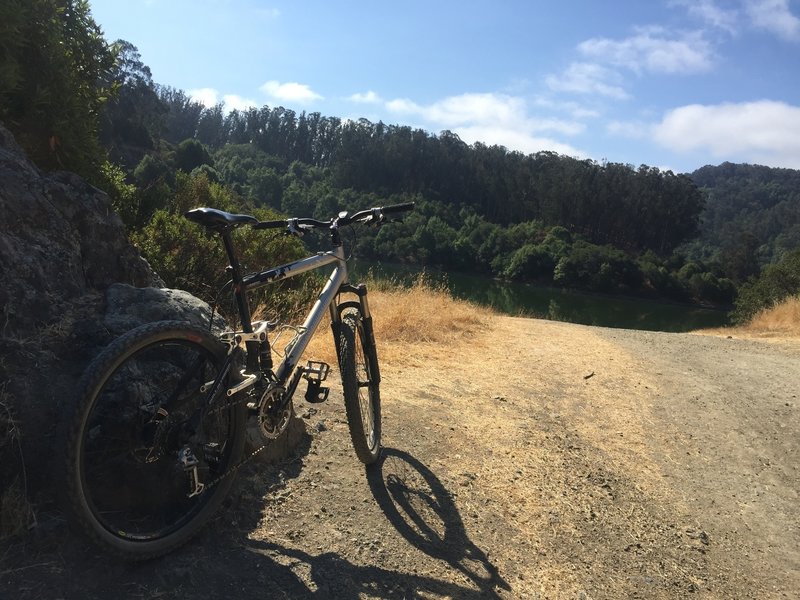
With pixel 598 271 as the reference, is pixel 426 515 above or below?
below

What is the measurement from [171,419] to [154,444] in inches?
4.3

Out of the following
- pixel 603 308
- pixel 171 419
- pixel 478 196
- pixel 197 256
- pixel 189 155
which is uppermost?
pixel 478 196

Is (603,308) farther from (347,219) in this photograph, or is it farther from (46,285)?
(46,285)

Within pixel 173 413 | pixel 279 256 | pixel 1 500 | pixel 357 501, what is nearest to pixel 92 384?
pixel 173 413

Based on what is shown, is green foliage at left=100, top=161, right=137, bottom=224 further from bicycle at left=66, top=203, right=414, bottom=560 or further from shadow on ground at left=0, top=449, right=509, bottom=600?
shadow on ground at left=0, top=449, right=509, bottom=600

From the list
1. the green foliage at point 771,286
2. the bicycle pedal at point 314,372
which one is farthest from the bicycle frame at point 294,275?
the green foliage at point 771,286

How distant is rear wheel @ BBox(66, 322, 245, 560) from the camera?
6.68 feet

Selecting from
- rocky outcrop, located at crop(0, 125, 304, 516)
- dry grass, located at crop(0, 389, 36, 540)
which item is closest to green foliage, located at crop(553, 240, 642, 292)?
rocky outcrop, located at crop(0, 125, 304, 516)

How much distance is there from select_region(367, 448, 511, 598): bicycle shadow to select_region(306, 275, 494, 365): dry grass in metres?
2.19

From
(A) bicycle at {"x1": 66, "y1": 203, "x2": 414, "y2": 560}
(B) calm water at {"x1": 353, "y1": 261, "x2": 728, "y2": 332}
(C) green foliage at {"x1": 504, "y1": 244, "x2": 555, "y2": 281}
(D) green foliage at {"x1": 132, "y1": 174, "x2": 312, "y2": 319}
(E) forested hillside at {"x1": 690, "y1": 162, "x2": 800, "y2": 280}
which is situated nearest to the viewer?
(A) bicycle at {"x1": 66, "y1": 203, "x2": 414, "y2": 560}

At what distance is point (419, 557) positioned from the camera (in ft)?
8.77

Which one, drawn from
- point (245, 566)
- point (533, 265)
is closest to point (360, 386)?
point (245, 566)

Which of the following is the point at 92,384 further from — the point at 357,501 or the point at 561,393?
the point at 561,393

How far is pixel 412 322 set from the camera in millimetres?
7793
